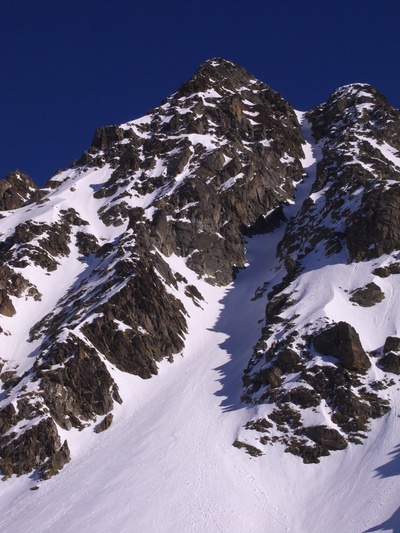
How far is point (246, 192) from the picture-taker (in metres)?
98.8

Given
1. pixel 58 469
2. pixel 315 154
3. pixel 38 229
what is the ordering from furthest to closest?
pixel 315 154
pixel 38 229
pixel 58 469

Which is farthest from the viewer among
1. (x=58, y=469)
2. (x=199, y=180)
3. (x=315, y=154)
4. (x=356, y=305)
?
(x=315, y=154)

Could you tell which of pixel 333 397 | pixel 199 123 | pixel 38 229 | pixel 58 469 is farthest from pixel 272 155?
pixel 58 469

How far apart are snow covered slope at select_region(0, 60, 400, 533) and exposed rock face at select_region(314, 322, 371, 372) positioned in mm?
173

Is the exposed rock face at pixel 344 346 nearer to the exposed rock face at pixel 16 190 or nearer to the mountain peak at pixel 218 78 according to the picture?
the exposed rock face at pixel 16 190

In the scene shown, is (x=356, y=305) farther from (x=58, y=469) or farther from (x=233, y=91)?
(x=233, y=91)

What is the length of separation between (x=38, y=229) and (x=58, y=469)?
45.9 metres

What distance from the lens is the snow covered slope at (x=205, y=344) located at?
45750 millimetres

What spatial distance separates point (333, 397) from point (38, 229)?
52.8 meters

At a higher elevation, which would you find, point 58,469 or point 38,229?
point 38,229

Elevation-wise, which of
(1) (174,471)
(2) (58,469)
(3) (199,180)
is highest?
(3) (199,180)

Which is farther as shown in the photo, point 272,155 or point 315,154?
point 315,154

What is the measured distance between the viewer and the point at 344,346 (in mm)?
54812

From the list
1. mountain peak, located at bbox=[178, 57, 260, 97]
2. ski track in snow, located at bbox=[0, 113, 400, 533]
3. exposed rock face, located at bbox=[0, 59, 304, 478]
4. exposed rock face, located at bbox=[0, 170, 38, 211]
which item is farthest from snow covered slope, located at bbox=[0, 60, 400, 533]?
mountain peak, located at bbox=[178, 57, 260, 97]
